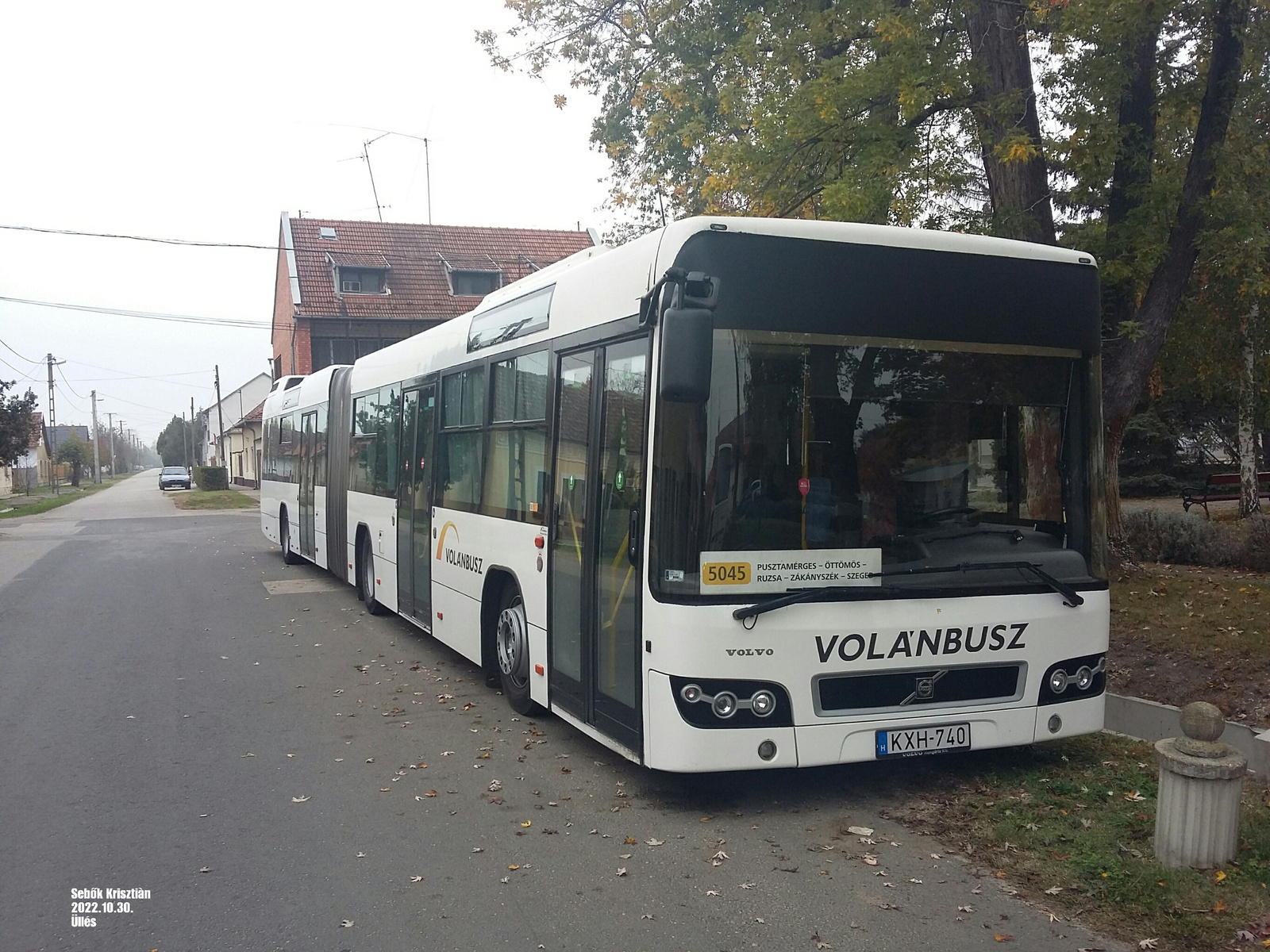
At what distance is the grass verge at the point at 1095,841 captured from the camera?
427 centimetres

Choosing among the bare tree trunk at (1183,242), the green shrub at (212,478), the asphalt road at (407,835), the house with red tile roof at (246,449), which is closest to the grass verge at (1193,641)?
the bare tree trunk at (1183,242)

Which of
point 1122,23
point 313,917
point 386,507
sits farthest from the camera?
point 386,507

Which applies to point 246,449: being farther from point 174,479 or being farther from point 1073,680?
point 1073,680

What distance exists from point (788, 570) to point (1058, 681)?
5.65ft

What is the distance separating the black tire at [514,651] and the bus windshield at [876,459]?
2.46 m

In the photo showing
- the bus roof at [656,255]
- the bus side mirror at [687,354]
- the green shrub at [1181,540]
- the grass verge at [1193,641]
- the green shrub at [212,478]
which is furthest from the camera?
the green shrub at [212,478]

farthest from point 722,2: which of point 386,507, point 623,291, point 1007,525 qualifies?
point 1007,525

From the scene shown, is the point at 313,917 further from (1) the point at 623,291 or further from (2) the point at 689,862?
(1) the point at 623,291

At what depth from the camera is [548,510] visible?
6957 millimetres

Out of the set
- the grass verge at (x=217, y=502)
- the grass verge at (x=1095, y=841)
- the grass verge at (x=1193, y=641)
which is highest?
the grass verge at (x=1193, y=641)

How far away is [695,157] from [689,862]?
11.4m

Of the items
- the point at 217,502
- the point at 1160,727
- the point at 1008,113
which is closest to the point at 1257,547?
the point at 1008,113

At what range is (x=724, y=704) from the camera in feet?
17.5

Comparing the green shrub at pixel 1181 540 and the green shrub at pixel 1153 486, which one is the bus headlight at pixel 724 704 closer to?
the green shrub at pixel 1181 540
